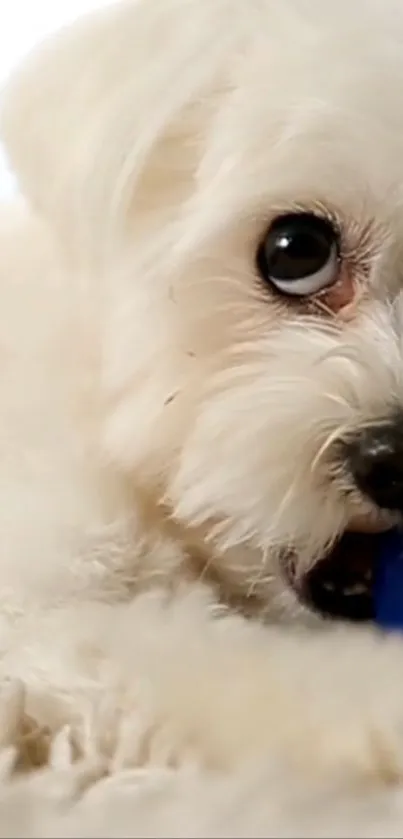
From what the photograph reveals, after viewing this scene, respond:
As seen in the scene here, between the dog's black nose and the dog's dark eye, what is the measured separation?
17cm

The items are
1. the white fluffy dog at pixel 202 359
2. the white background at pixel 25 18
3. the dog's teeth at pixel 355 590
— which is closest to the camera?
the white fluffy dog at pixel 202 359

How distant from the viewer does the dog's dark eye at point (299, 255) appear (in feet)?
3.50

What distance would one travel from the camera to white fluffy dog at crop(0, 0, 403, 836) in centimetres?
96

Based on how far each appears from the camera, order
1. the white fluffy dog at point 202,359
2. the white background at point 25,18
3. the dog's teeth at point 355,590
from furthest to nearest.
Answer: the white background at point 25,18, the dog's teeth at point 355,590, the white fluffy dog at point 202,359

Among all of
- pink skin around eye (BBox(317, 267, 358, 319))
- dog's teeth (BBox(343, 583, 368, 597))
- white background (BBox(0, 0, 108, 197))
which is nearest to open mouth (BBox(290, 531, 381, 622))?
dog's teeth (BBox(343, 583, 368, 597))

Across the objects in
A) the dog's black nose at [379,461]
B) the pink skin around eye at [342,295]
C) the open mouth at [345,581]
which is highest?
the pink skin around eye at [342,295]

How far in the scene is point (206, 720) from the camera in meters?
0.83

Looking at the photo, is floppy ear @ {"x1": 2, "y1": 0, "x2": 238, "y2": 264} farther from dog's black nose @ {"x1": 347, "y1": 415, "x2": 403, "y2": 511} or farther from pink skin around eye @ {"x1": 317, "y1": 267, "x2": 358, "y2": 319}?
dog's black nose @ {"x1": 347, "y1": 415, "x2": 403, "y2": 511}

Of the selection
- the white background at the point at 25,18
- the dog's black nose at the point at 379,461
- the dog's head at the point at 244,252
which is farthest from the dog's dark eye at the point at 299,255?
the white background at the point at 25,18

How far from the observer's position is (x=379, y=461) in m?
0.98

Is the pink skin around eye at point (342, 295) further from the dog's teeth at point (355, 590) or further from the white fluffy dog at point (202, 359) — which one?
the dog's teeth at point (355, 590)

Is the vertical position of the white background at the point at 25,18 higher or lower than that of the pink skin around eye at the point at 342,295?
higher

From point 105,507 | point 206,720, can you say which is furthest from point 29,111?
point 206,720

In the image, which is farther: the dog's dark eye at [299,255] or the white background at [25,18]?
the white background at [25,18]
